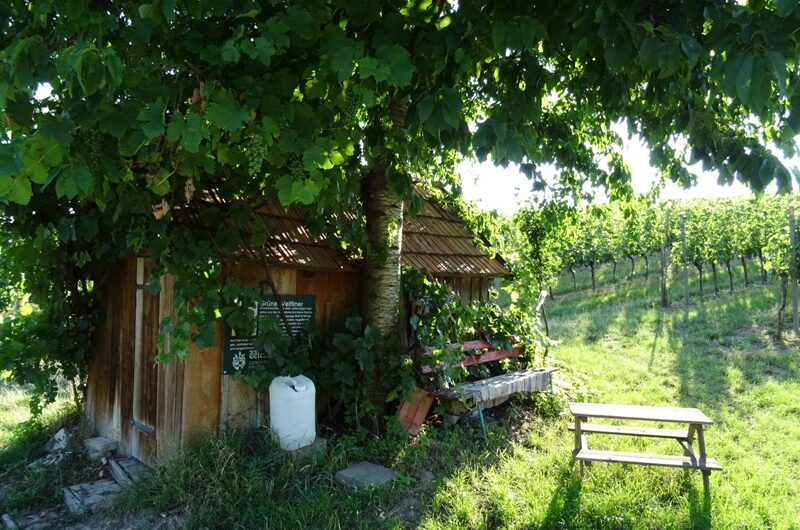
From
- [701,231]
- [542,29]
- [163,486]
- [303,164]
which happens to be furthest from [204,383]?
[701,231]

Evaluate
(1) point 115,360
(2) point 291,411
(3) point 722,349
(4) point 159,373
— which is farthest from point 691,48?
(3) point 722,349

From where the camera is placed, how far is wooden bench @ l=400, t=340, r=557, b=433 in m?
5.62

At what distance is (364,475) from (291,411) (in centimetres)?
86

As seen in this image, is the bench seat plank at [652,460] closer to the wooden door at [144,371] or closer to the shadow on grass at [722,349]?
the shadow on grass at [722,349]

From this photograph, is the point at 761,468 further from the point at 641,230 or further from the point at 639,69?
the point at 641,230

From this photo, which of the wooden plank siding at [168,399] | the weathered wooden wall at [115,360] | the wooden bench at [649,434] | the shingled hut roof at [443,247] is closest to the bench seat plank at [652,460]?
the wooden bench at [649,434]

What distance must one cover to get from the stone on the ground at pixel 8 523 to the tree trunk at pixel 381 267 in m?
3.20

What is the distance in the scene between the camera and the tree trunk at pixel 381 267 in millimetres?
5586

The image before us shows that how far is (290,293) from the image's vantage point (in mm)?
5469

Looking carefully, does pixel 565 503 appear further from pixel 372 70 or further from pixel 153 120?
pixel 153 120

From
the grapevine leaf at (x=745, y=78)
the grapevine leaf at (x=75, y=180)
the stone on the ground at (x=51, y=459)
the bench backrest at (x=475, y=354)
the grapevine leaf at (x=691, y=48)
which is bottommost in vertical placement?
the stone on the ground at (x=51, y=459)

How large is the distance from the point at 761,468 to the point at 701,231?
1880cm

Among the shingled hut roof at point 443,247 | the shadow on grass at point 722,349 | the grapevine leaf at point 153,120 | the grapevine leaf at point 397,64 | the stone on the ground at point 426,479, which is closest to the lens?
the grapevine leaf at point 153,120

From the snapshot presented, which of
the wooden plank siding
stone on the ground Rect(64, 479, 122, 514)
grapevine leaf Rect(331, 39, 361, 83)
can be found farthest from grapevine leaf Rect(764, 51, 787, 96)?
stone on the ground Rect(64, 479, 122, 514)
